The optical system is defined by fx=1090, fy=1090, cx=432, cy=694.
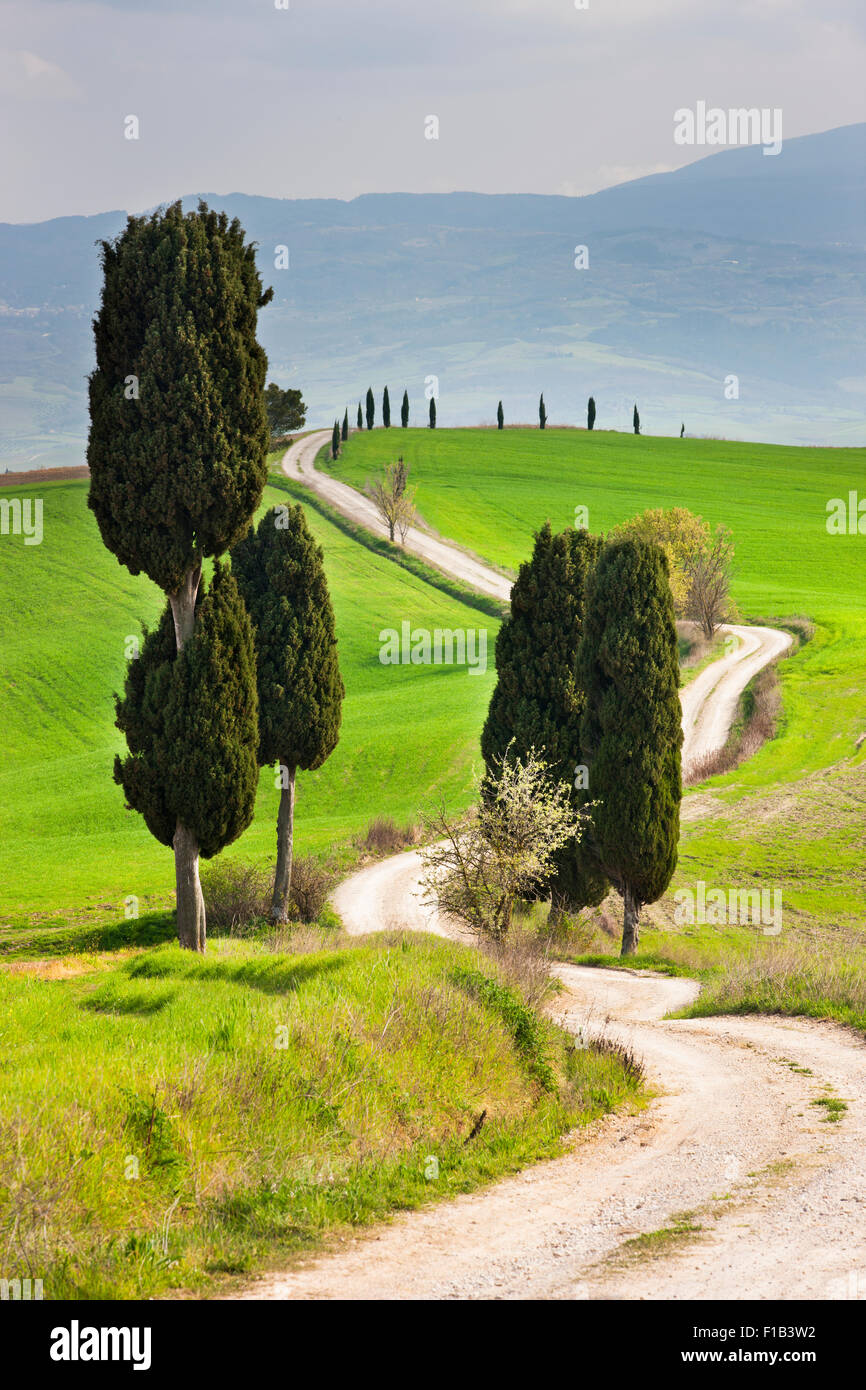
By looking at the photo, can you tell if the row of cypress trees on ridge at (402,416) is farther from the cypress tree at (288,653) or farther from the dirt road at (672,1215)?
the dirt road at (672,1215)

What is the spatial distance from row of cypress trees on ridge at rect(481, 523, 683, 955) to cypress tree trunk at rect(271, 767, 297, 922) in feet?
20.0

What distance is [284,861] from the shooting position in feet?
104

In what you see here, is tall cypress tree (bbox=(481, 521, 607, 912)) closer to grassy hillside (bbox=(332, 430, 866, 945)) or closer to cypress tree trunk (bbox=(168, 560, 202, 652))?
grassy hillside (bbox=(332, 430, 866, 945))

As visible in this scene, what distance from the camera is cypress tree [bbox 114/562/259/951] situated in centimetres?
2239

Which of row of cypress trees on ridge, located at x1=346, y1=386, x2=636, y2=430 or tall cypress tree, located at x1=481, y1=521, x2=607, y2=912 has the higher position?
row of cypress trees on ridge, located at x1=346, y1=386, x2=636, y2=430

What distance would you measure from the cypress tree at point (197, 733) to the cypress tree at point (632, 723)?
10443 millimetres

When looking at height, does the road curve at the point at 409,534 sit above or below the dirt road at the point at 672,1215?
above

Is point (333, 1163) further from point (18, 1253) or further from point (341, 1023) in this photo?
point (18, 1253)

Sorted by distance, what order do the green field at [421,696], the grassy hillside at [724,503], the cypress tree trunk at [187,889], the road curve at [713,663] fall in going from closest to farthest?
1. the cypress tree trunk at [187,889]
2. the green field at [421,696]
3. the road curve at [713,663]
4. the grassy hillside at [724,503]

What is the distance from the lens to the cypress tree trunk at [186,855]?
23.0 metres

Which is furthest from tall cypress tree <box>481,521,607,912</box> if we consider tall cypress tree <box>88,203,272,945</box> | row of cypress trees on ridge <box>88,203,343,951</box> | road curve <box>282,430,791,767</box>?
tall cypress tree <box>88,203,272,945</box>

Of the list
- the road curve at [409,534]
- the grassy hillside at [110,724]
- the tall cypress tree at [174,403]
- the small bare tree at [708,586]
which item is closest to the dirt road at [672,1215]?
the tall cypress tree at [174,403]
